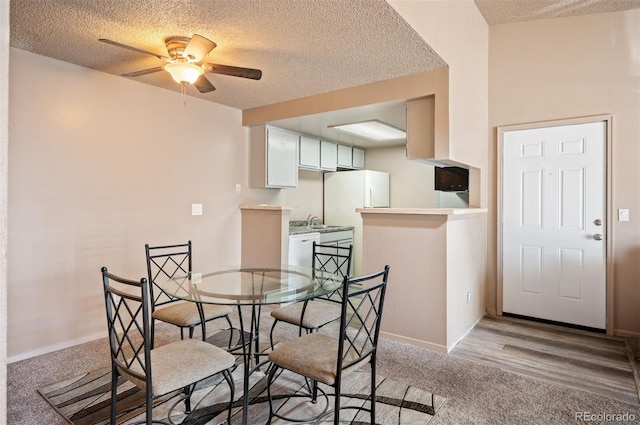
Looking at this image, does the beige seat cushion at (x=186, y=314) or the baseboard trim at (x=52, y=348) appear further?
the baseboard trim at (x=52, y=348)

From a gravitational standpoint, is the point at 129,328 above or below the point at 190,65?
below

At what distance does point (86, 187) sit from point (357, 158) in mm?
4153

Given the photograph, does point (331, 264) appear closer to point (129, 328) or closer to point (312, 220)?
point (312, 220)

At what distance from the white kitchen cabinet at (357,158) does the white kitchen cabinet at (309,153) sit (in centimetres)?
103

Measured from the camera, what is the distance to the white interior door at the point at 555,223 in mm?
3506

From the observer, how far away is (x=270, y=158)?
4453 mm

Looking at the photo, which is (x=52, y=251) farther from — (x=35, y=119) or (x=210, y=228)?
(x=210, y=228)

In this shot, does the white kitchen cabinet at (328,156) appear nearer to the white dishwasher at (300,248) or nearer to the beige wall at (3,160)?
the white dishwasher at (300,248)

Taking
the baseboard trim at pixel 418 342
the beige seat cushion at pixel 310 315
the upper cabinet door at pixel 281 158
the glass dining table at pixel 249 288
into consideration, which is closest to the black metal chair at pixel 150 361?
the glass dining table at pixel 249 288

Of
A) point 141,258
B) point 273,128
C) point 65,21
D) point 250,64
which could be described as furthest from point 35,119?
point 273,128

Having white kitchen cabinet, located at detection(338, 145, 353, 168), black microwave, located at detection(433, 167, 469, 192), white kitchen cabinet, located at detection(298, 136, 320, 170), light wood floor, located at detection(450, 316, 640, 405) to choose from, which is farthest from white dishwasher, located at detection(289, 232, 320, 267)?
light wood floor, located at detection(450, 316, 640, 405)

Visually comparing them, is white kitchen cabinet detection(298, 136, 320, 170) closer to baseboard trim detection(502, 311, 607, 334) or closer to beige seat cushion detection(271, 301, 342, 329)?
beige seat cushion detection(271, 301, 342, 329)

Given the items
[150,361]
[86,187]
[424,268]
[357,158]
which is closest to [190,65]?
[86,187]

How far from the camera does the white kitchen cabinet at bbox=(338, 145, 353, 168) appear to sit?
5781mm
